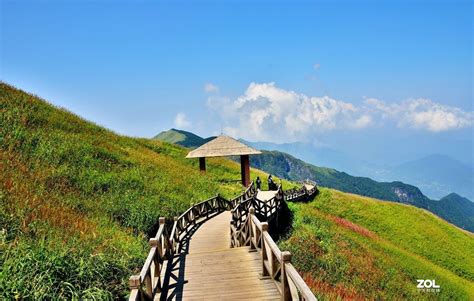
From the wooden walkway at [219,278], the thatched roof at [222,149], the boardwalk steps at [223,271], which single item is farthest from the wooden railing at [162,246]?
the thatched roof at [222,149]

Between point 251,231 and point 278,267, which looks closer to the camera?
point 278,267

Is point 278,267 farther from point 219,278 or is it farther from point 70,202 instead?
point 70,202

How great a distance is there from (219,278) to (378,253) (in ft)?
60.5

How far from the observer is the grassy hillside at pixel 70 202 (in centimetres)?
812

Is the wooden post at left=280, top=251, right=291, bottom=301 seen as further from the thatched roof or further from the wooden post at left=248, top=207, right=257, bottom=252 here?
the thatched roof

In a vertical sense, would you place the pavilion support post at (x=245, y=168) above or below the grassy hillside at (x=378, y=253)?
above

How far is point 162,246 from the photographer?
11.7m

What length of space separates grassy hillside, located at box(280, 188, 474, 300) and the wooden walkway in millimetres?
2619

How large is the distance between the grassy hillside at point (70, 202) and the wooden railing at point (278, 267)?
3940mm

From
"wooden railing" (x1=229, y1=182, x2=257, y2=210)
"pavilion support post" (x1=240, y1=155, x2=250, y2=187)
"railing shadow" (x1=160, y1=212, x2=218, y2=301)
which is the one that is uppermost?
"pavilion support post" (x1=240, y1=155, x2=250, y2=187)

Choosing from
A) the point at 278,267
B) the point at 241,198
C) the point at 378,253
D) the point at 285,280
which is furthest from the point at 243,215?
the point at 285,280

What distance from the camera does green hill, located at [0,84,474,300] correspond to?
28.1ft

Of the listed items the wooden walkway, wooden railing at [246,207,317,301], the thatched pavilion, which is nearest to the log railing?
wooden railing at [246,207,317,301]

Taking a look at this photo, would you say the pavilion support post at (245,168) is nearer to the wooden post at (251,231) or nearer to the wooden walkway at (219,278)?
the wooden walkway at (219,278)
